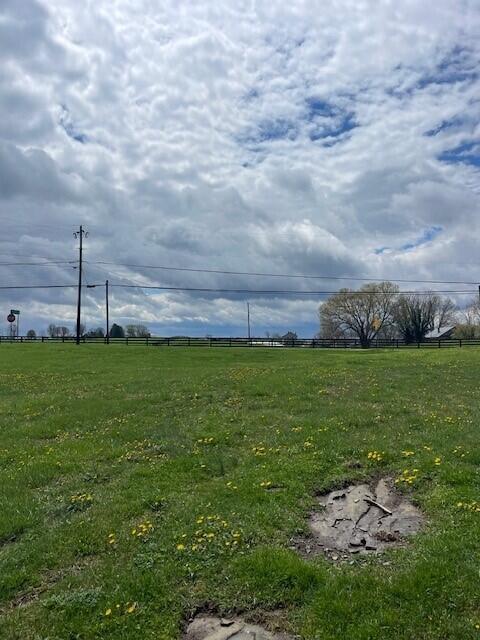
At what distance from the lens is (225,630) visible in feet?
17.7

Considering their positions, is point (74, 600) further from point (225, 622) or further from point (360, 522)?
point (360, 522)

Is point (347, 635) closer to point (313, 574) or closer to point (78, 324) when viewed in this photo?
point (313, 574)

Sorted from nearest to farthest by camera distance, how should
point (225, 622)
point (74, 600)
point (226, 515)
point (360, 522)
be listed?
point (225, 622) < point (74, 600) < point (360, 522) < point (226, 515)

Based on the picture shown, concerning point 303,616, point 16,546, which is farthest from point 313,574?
point 16,546

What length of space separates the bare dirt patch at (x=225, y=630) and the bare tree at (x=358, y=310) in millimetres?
118276

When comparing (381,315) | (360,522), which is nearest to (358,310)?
(381,315)

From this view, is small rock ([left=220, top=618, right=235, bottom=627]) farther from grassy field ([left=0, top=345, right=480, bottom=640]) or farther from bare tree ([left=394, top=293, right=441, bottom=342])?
bare tree ([left=394, top=293, right=441, bottom=342])

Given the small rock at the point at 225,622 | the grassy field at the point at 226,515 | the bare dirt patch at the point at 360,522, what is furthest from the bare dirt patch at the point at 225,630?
the bare dirt patch at the point at 360,522

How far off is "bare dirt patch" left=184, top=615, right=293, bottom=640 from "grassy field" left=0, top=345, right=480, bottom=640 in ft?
0.46

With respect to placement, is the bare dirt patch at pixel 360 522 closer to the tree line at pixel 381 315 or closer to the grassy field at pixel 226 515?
the grassy field at pixel 226 515

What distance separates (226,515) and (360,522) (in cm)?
199

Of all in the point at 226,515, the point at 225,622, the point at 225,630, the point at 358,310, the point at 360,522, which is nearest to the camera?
the point at 225,630

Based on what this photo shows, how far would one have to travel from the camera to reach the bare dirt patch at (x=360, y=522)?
707cm

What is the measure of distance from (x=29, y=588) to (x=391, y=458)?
22.1 feet
